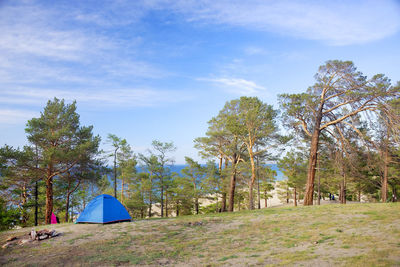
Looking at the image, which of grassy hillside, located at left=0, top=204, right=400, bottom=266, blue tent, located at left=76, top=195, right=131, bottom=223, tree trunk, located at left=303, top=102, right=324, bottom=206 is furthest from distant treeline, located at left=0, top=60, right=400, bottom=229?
grassy hillside, located at left=0, top=204, right=400, bottom=266

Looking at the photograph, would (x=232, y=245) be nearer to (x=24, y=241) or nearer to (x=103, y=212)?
(x=103, y=212)

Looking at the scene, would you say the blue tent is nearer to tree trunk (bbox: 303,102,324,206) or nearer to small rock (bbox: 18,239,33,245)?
small rock (bbox: 18,239,33,245)

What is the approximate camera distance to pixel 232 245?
926 centimetres

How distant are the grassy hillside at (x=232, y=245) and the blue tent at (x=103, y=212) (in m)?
1.29

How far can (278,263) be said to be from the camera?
21.7 ft

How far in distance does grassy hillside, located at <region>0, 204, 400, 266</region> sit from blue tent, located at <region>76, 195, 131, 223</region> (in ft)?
4.24

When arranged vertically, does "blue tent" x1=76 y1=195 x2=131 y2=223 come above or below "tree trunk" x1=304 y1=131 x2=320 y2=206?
below

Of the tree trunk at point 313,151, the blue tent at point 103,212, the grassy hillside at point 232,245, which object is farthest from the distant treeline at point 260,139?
the grassy hillside at point 232,245

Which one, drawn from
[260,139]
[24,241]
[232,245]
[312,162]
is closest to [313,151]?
[312,162]

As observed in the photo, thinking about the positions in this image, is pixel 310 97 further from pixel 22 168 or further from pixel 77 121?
pixel 22 168

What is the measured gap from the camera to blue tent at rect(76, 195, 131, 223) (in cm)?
1432

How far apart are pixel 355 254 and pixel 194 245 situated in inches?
217

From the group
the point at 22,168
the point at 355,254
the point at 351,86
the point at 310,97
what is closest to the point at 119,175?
the point at 22,168

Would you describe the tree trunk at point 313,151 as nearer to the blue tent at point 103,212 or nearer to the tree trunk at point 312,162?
the tree trunk at point 312,162
